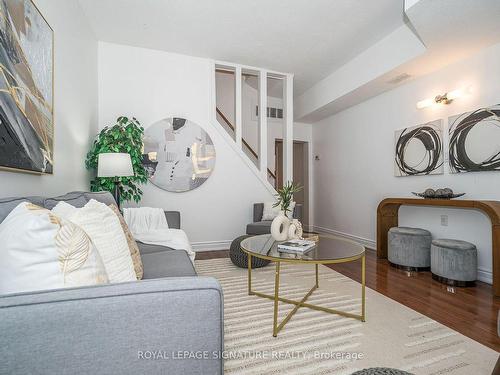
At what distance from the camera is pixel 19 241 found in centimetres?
76

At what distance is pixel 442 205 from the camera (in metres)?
2.88

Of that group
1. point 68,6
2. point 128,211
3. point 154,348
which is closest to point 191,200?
point 128,211

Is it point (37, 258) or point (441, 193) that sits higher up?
point (441, 193)

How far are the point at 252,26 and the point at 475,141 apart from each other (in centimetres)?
276

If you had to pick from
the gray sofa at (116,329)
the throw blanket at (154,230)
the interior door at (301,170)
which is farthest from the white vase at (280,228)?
the interior door at (301,170)

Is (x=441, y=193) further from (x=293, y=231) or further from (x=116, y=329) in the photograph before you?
(x=116, y=329)

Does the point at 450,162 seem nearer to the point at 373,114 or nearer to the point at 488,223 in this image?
the point at 488,223

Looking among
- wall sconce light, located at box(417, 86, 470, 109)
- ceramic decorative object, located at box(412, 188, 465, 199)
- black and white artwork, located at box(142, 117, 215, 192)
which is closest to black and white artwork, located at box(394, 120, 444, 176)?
wall sconce light, located at box(417, 86, 470, 109)

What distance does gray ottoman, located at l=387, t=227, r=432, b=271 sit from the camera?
10.1ft

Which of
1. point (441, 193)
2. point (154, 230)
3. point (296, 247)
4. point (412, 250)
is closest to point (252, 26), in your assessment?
point (154, 230)

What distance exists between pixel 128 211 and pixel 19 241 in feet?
6.63

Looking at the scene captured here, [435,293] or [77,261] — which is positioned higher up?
[77,261]

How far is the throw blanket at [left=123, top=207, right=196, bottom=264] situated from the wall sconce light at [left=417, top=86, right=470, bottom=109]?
129 inches

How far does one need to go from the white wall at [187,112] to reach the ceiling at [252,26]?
22cm
